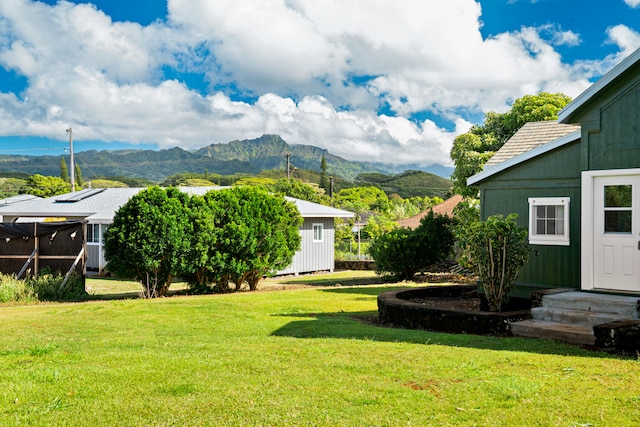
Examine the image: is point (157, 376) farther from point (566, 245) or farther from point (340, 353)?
point (566, 245)

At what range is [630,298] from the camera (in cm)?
957

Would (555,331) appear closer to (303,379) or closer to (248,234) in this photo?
(303,379)

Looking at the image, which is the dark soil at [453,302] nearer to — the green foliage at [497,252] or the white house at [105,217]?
the green foliage at [497,252]

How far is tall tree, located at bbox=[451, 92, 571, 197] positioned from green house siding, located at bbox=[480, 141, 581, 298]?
12.0 m

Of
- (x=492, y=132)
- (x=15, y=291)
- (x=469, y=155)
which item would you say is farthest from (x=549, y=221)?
(x=492, y=132)

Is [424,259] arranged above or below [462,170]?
below

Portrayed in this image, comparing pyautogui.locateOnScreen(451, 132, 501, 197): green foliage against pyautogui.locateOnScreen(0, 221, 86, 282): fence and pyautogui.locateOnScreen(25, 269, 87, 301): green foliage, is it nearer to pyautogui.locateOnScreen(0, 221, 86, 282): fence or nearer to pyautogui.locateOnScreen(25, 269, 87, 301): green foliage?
pyautogui.locateOnScreen(0, 221, 86, 282): fence

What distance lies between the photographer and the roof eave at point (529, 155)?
443 inches

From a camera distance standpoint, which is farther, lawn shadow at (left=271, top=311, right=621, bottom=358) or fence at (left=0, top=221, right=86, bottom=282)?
fence at (left=0, top=221, right=86, bottom=282)

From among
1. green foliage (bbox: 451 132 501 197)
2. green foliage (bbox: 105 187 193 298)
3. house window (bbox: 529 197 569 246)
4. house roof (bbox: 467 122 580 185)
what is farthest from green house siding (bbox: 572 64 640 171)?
green foliage (bbox: 451 132 501 197)

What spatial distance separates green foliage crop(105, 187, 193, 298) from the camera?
16422 mm

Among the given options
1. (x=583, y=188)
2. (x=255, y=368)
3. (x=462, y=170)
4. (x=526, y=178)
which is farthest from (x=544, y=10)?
(x=255, y=368)

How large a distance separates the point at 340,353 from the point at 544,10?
21260 mm

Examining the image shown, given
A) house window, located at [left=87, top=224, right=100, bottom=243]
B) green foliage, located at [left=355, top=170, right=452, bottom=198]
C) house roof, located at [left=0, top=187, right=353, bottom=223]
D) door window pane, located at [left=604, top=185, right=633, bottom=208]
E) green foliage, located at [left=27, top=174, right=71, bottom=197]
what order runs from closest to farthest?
door window pane, located at [left=604, top=185, right=633, bottom=208], house roof, located at [left=0, top=187, right=353, bottom=223], house window, located at [left=87, top=224, right=100, bottom=243], green foliage, located at [left=27, top=174, right=71, bottom=197], green foliage, located at [left=355, top=170, right=452, bottom=198]
